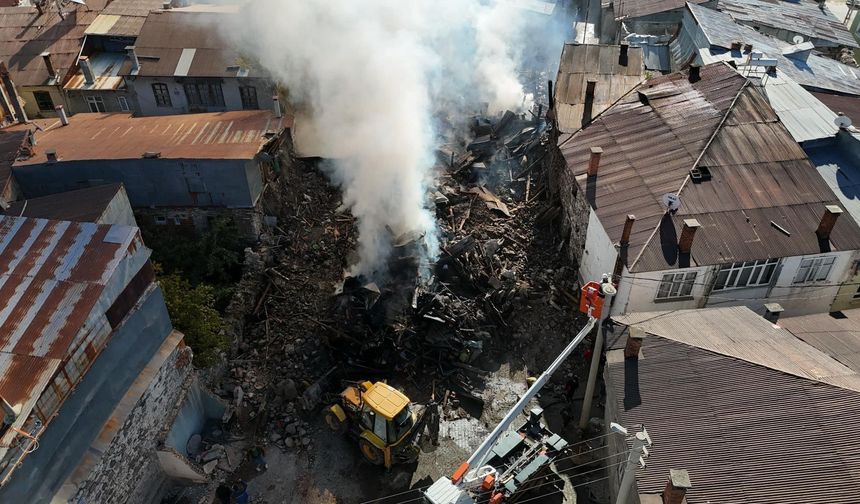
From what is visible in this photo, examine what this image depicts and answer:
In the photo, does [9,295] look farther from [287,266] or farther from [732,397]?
[732,397]

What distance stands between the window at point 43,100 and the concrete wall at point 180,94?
4.53 m

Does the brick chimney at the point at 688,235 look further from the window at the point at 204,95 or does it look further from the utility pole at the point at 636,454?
the window at the point at 204,95

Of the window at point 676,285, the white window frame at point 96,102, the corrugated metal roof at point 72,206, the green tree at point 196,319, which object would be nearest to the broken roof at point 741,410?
the window at point 676,285

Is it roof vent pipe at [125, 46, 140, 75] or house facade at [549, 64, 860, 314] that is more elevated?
roof vent pipe at [125, 46, 140, 75]

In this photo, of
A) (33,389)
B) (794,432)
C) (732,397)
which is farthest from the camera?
(732,397)

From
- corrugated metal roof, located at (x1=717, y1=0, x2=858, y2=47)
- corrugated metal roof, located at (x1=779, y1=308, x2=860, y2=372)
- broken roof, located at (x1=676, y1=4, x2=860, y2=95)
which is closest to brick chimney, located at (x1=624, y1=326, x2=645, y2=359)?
corrugated metal roof, located at (x1=779, y1=308, x2=860, y2=372)

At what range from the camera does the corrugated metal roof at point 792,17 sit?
38.0 meters

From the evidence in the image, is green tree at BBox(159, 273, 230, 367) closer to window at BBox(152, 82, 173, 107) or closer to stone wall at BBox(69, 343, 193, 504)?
stone wall at BBox(69, 343, 193, 504)

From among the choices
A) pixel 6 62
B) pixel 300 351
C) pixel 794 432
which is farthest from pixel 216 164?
pixel 794 432

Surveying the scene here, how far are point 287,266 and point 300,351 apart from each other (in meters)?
3.81

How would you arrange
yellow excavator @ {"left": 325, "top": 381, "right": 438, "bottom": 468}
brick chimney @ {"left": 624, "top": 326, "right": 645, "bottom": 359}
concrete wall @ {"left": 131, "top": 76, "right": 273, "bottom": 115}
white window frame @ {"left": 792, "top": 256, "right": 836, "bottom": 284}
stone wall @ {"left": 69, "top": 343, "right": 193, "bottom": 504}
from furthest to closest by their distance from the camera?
concrete wall @ {"left": 131, "top": 76, "right": 273, "bottom": 115}, white window frame @ {"left": 792, "top": 256, "right": 836, "bottom": 284}, yellow excavator @ {"left": 325, "top": 381, "right": 438, "bottom": 468}, brick chimney @ {"left": 624, "top": 326, "right": 645, "bottom": 359}, stone wall @ {"left": 69, "top": 343, "right": 193, "bottom": 504}

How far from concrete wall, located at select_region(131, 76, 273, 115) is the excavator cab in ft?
51.9

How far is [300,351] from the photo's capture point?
20.9 metres

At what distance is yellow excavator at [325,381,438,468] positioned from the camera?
56.6 ft
